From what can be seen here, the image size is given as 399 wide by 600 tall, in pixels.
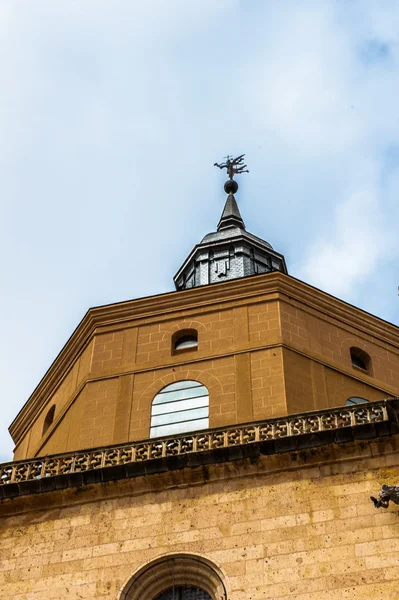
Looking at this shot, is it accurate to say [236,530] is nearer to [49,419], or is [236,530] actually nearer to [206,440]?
[206,440]

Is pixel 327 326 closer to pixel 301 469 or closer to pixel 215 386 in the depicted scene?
pixel 215 386

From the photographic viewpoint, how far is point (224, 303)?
28.0 m

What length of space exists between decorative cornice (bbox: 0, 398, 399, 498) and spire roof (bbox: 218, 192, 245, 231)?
1686 cm

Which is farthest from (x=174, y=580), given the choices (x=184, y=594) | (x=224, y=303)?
(x=224, y=303)

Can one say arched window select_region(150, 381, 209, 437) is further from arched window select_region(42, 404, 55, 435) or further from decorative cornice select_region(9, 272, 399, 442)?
arched window select_region(42, 404, 55, 435)

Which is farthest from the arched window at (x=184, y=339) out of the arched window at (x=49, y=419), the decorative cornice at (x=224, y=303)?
the arched window at (x=49, y=419)

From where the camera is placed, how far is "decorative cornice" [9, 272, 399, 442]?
2798 centimetres

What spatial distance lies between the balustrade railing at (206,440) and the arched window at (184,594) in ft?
8.84

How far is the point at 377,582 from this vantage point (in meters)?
18.8

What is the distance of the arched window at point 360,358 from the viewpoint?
27641 millimetres

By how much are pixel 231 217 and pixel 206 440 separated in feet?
58.3

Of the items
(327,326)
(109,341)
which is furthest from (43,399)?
(327,326)

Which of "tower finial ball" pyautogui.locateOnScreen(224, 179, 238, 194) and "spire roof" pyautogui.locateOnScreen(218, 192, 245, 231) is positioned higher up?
"tower finial ball" pyautogui.locateOnScreen(224, 179, 238, 194)

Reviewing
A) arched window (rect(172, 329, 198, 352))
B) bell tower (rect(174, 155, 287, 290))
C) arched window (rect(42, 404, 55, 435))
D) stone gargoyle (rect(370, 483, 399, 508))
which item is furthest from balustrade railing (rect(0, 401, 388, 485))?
bell tower (rect(174, 155, 287, 290))
